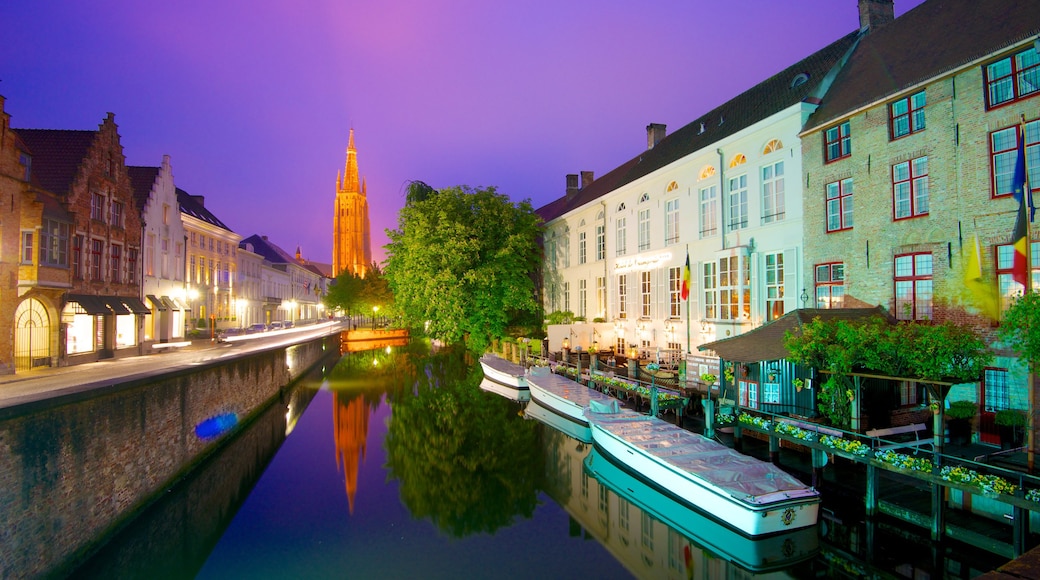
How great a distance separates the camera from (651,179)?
27.0m

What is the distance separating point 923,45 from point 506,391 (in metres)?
22.0

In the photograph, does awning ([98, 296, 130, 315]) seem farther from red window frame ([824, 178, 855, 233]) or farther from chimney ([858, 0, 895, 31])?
chimney ([858, 0, 895, 31])

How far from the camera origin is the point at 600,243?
3322 centimetres

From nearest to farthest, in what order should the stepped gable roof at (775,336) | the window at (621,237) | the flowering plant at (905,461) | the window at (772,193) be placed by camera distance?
1. the flowering plant at (905,461)
2. the stepped gable roof at (775,336)
3. the window at (772,193)
4. the window at (621,237)

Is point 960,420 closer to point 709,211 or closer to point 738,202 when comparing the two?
point 738,202

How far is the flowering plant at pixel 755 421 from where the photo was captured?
13541 millimetres

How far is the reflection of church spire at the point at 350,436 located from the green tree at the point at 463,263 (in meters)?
8.58

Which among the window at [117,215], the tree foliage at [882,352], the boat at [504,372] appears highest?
the window at [117,215]

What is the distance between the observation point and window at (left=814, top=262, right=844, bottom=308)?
57.1ft

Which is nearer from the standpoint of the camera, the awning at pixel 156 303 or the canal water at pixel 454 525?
the canal water at pixel 454 525

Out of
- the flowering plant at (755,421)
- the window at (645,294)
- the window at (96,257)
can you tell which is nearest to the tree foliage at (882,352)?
the flowering plant at (755,421)

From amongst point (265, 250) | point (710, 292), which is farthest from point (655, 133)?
point (265, 250)

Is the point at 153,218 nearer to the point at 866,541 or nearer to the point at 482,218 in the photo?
the point at 482,218

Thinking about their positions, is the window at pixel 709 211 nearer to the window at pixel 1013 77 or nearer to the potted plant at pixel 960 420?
the window at pixel 1013 77
